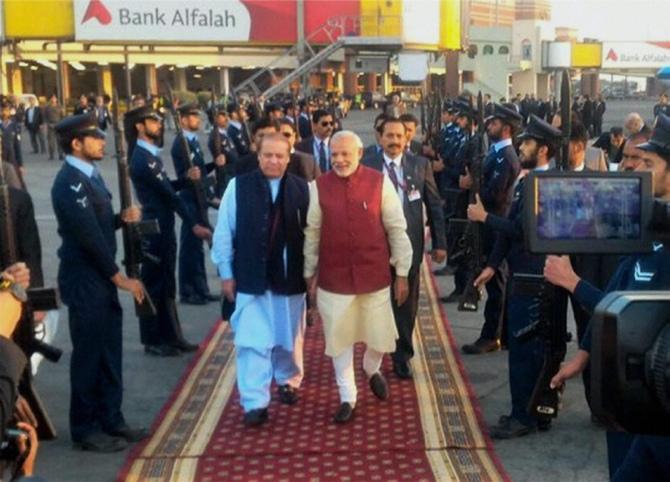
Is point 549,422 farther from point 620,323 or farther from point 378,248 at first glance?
point 620,323

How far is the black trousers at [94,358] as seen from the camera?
4.90m

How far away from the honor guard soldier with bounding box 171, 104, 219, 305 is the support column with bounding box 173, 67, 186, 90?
122 feet

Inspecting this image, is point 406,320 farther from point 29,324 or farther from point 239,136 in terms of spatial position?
point 239,136

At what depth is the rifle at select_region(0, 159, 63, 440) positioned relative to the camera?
3416 mm

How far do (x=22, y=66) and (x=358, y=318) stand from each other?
1500 inches

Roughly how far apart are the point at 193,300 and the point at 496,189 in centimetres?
318

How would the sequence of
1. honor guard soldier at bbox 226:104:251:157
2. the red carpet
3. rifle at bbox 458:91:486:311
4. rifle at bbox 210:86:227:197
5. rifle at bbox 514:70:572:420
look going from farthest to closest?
honor guard soldier at bbox 226:104:251:157 → rifle at bbox 210:86:227:197 → rifle at bbox 458:91:486:311 → the red carpet → rifle at bbox 514:70:572:420

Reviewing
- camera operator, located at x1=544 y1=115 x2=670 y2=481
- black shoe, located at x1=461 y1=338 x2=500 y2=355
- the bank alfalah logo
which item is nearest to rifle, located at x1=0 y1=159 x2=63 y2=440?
camera operator, located at x1=544 y1=115 x2=670 y2=481

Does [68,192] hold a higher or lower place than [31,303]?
higher

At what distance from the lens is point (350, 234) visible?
5.33 meters

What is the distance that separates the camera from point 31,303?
3719 millimetres

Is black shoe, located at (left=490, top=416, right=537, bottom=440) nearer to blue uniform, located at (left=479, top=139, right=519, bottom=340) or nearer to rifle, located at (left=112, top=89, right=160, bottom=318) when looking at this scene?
blue uniform, located at (left=479, top=139, right=519, bottom=340)

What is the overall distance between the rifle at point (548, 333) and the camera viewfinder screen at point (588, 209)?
1.13 m

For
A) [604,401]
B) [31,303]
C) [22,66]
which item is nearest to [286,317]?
[31,303]
